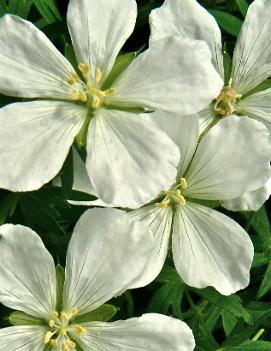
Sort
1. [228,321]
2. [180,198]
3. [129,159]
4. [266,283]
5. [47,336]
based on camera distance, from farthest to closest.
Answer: [228,321] < [266,283] < [180,198] < [47,336] < [129,159]

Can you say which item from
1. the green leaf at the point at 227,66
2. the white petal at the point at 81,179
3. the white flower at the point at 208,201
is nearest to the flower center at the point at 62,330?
the white flower at the point at 208,201

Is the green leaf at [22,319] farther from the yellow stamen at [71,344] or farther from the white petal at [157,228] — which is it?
the white petal at [157,228]

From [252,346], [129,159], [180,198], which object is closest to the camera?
[129,159]

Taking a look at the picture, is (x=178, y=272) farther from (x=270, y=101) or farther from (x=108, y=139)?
(x=270, y=101)

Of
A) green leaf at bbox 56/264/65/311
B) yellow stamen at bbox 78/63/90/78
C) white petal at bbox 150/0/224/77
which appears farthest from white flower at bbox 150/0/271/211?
green leaf at bbox 56/264/65/311

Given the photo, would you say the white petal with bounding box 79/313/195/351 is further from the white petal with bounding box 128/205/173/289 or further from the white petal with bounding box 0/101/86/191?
the white petal with bounding box 0/101/86/191

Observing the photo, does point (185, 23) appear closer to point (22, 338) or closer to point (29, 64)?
point (29, 64)

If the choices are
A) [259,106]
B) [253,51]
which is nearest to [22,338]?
[259,106]
